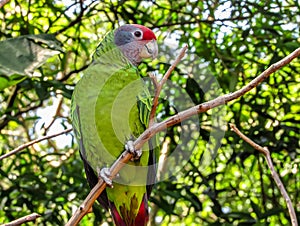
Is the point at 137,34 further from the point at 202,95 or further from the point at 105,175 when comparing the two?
the point at 105,175

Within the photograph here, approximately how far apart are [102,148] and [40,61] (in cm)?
31

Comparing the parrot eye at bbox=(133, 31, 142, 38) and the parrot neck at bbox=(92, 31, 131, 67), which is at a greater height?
the parrot eye at bbox=(133, 31, 142, 38)

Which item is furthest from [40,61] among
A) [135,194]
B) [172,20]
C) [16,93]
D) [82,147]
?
[172,20]

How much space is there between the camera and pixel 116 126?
1545 mm

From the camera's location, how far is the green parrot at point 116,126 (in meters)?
1.55

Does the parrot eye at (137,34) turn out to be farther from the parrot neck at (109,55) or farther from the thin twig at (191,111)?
the thin twig at (191,111)

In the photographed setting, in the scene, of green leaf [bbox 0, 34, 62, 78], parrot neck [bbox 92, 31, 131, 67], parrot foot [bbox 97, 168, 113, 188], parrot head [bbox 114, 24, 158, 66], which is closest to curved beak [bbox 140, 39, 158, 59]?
parrot head [bbox 114, 24, 158, 66]

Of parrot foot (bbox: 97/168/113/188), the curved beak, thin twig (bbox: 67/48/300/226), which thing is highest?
the curved beak

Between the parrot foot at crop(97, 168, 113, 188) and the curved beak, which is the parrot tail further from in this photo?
the curved beak

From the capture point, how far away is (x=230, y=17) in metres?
2.15

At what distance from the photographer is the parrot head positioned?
5.93 ft

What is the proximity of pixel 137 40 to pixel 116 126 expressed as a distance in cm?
39

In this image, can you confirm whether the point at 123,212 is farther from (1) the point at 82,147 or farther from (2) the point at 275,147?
(2) the point at 275,147

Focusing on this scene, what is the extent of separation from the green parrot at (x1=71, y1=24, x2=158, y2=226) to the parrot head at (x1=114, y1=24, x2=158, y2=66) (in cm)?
8
